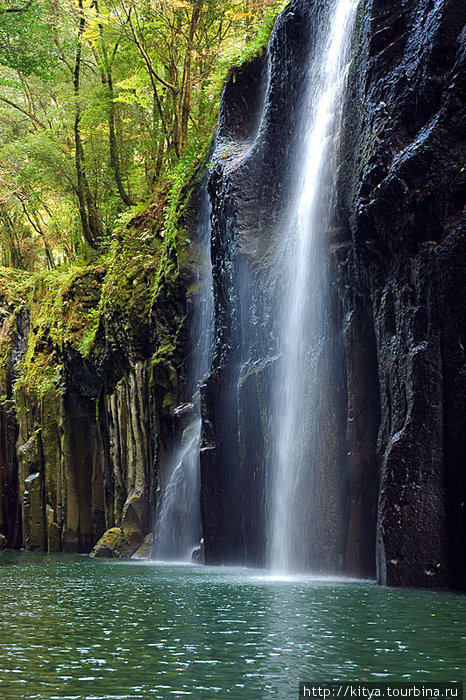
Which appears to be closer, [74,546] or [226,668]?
[226,668]

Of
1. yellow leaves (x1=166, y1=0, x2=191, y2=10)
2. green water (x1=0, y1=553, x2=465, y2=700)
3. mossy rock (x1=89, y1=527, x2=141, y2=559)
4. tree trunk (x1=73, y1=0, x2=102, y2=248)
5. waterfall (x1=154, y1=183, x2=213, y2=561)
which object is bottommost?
mossy rock (x1=89, y1=527, x2=141, y2=559)

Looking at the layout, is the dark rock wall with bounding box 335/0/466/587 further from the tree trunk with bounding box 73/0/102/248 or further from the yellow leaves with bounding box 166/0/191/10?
the tree trunk with bounding box 73/0/102/248

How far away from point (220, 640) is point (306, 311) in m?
7.63

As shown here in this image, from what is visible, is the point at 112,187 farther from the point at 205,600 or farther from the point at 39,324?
the point at 205,600

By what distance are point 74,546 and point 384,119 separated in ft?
62.7

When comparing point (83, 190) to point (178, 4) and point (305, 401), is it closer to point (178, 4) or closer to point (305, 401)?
point (178, 4)

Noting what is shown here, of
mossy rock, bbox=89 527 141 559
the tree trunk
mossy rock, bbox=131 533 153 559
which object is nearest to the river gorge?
mossy rock, bbox=131 533 153 559

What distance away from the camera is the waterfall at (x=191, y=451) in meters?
17.0

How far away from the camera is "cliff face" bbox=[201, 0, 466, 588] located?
8.92m

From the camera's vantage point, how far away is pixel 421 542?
8844 millimetres

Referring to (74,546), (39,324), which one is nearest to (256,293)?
(74,546)

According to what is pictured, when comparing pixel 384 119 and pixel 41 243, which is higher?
pixel 41 243

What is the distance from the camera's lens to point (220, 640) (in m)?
5.30

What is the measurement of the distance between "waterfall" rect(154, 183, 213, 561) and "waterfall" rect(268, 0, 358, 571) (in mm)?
4549
